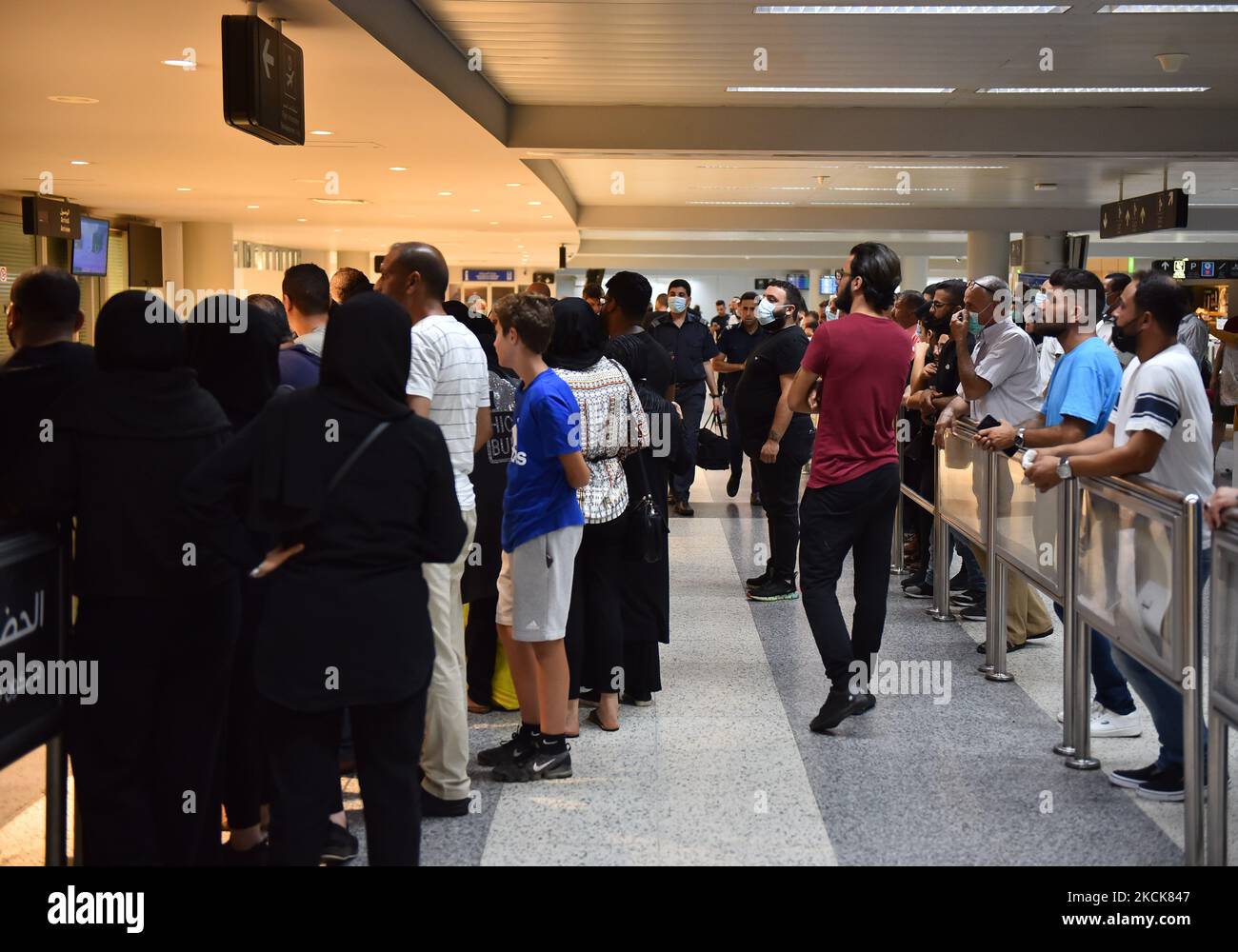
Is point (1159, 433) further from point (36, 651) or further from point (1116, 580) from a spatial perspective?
point (36, 651)

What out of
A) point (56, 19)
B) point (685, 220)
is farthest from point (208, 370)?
point (685, 220)

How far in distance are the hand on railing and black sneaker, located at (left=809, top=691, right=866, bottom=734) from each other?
1.87 m

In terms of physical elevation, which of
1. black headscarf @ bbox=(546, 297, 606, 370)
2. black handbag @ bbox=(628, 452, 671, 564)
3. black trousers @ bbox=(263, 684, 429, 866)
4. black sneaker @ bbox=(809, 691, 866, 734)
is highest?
black headscarf @ bbox=(546, 297, 606, 370)

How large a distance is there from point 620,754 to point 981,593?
2.93 metres

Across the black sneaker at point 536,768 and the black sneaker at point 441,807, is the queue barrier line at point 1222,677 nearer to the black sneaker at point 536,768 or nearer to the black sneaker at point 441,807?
the black sneaker at point 536,768

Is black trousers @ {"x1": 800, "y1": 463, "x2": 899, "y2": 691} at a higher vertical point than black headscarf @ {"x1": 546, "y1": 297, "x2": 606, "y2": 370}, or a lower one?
lower

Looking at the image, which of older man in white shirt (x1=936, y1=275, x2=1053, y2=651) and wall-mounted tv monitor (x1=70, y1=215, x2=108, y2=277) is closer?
older man in white shirt (x1=936, y1=275, x2=1053, y2=651)

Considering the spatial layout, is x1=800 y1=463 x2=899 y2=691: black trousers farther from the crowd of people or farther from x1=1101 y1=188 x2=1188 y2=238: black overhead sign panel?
x1=1101 y1=188 x2=1188 y2=238: black overhead sign panel

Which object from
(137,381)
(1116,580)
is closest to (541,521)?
(137,381)

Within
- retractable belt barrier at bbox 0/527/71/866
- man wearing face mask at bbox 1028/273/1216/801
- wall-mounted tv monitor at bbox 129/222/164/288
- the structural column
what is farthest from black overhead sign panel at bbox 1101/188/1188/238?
wall-mounted tv monitor at bbox 129/222/164/288

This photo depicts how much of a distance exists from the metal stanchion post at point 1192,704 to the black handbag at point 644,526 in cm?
180

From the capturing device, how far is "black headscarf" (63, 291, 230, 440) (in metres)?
2.79

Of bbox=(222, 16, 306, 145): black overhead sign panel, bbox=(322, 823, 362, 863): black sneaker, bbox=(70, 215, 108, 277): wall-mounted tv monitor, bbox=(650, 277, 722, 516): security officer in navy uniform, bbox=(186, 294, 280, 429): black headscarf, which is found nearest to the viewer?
bbox=(186, 294, 280, 429): black headscarf

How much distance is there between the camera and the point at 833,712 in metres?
4.71
